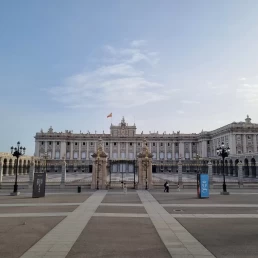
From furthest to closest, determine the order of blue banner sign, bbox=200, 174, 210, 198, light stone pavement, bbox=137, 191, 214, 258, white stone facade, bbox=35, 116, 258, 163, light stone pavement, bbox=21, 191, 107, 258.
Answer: white stone facade, bbox=35, 116, 258, 163 → blue banner sign, bbox=200, 174, 210, 198 → light stone pavement, bbox=137, 191, 214, 258 → light stone pavement, bbox=21, 191, 107, 258

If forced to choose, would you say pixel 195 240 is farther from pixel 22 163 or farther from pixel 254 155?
pixel 22 163

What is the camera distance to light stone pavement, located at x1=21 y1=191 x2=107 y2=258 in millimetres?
8508

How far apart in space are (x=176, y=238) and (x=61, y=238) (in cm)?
452

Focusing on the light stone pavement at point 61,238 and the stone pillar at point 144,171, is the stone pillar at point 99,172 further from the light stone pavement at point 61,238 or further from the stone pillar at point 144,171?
the light stone pavement at point 61,238

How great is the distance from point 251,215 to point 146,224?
21.9 feet

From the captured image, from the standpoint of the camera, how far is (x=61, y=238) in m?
10.2

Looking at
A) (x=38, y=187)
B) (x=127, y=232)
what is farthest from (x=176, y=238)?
(x=38, y=187)

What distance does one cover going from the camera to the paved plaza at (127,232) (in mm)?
8695

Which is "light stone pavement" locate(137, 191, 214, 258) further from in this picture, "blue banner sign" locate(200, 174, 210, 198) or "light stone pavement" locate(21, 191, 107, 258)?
"blue banner sign" locate(200, 174, 210, 198)

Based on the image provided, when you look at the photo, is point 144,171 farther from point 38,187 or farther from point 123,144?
point 123,144

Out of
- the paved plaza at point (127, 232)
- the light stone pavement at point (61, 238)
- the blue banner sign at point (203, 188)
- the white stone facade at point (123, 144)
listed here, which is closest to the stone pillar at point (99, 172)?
the blue banner sign at point (203, 188)

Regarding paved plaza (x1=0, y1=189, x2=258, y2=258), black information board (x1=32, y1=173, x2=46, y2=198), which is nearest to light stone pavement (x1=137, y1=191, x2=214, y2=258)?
paved plaza (x1=0, y1=189, x2=258, y2=258)

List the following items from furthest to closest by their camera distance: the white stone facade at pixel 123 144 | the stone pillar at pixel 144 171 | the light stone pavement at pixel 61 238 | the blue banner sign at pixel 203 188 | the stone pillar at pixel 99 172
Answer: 1. the white stone facade at pixel 123 144
2. the stone pillar at pixel 144 171
3. the stone pillar at pixel 99 172
4. the blue banner sign at pixel 203 188
5. the light stone pavement at pixel 61 238

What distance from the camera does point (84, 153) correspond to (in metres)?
114
